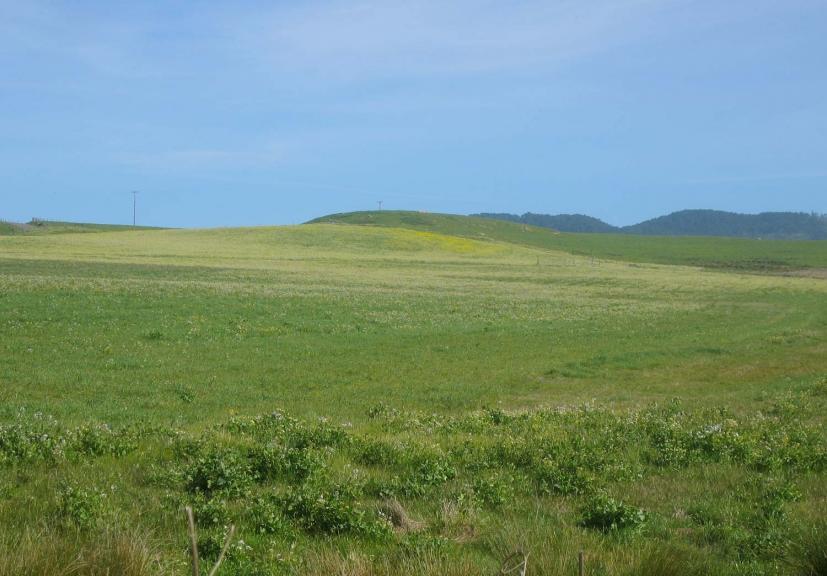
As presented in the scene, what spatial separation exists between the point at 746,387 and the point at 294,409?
1144cm

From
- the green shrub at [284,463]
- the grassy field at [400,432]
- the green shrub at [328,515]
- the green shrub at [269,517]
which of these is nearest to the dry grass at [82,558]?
the grassy field at [400,432]

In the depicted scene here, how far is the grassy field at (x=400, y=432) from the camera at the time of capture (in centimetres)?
572

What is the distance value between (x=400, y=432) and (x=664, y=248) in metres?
142

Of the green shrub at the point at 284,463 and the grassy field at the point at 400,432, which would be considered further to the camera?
the green shrub at the point at 284,463

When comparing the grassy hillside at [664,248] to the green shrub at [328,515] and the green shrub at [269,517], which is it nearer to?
the green shrub at [328,515]

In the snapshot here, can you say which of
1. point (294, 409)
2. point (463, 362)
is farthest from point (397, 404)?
point (463, 362)

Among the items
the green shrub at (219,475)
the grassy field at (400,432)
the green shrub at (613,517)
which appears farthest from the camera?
the green shrub at (219,475)

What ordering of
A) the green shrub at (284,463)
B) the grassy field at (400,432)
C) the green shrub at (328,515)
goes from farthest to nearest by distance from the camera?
1. the green shrub at (284,463)
2. the green shrub at (328,515)
3. the grassy field at (400,432)

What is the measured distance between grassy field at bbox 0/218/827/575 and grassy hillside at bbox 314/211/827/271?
73960 millimetres

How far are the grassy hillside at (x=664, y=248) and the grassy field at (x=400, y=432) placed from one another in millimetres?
73960

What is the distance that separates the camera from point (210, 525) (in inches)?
248

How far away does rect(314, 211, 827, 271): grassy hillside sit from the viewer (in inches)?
4434

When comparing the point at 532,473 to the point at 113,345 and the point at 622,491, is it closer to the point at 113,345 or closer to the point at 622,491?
the point at 622,491

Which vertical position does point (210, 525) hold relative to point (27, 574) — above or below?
below
